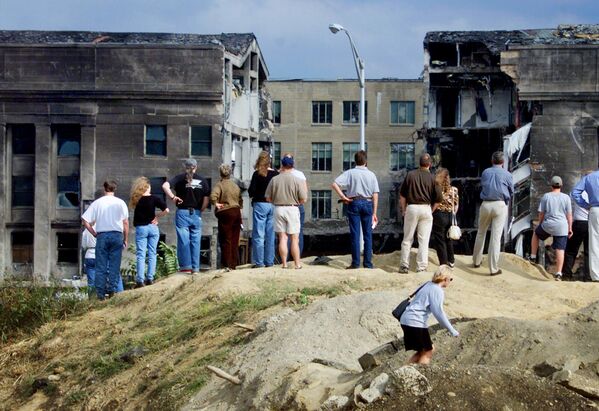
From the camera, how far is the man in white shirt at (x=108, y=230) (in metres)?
18.2

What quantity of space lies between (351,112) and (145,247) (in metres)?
58.6

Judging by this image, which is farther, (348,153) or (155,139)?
(348,153)

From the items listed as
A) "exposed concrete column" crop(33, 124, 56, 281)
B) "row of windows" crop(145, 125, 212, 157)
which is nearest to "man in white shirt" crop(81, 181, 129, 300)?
"row of windows" crop(145, 125, 212, 157)

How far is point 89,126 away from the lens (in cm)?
5216

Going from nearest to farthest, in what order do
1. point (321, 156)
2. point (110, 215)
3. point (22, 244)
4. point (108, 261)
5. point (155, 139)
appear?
point (110, 215) < point (108, 261) < point (155, 139) < point (22, 244) < point (321, 156)

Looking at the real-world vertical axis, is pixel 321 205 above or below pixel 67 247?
above

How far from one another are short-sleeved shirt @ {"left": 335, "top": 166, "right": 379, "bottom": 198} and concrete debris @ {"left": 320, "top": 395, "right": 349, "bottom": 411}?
793 cm

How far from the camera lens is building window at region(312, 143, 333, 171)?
76938 millimetres

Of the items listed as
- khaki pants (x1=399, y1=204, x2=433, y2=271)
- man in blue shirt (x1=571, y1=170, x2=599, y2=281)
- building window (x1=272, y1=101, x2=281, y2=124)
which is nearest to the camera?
khaki pants (x1=399, y1=204, x2=433, y2=271)

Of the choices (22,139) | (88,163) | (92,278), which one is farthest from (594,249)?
(22,139)

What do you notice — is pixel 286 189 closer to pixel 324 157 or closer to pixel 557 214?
pixel 557 214

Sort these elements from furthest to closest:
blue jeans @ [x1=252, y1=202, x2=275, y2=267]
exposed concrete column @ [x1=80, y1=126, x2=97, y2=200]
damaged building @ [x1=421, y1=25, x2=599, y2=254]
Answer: exposed concrete column @ [x1=80, y1=126, x2=97, y2=200], damaged building @ [x1=421, y1=25, x2=599, y2=254], blue jeans @ [x1=252, y1=202, x2=275, y2=267]

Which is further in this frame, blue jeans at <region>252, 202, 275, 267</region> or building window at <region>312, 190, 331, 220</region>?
building window at <region>312, 190, 331, 220</region>

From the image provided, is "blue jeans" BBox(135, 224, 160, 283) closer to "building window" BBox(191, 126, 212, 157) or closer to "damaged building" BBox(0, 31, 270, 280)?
"damaged building" BBox(0, 31, 270, 280)
